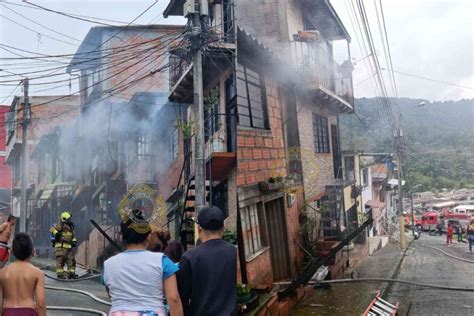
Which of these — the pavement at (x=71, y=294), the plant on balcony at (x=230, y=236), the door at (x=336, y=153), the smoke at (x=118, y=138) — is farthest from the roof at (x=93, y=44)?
the plant on balcony at (x=230, y=236)

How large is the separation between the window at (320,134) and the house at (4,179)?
14.3 feet

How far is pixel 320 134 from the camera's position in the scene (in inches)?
260

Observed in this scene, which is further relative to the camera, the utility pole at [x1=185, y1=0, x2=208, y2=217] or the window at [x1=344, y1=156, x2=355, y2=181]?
the window at [x1=344, y1=156, x2=355, y2=181]

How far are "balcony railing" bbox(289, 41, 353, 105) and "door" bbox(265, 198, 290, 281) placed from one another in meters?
1.92

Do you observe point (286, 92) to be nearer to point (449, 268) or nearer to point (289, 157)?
point (289, 157)

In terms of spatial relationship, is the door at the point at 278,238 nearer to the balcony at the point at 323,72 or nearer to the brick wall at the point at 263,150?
the brick wall at the point at 263,150

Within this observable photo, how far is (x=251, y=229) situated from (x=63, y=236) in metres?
2.48

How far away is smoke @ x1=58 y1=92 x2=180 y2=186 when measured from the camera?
6.12 m

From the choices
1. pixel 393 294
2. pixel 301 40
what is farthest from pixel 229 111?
pixel 393 294

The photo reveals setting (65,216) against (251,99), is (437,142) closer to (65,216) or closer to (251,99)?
(251,99)

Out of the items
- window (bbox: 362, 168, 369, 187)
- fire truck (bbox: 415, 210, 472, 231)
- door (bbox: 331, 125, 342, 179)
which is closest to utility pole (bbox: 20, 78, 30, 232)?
door (bbox: 331, 125, 342, 179)

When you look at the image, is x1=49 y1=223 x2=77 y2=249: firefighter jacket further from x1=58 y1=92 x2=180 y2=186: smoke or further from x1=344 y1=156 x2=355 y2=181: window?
x1=344 y1=156 x2=355 y2=181: window

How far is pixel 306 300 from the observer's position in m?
6.28

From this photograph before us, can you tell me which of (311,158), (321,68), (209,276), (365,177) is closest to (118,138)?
(311,158)
